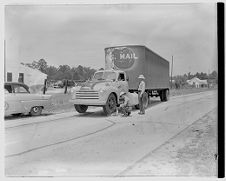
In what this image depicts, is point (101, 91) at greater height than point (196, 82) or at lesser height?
lesser

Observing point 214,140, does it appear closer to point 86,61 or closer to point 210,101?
point 210,101

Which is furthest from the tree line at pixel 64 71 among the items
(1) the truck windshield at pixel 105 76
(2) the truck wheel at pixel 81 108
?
(2) the truck wheel at pixel 81 108

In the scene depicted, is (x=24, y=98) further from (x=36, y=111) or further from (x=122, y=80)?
(x=122, y=80)

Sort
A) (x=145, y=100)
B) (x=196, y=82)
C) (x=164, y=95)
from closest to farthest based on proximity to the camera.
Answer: (x=196, y=82), (x=145, y=100), (x=164, y=95)

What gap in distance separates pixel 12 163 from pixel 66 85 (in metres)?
1.19

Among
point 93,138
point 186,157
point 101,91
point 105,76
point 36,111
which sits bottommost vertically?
point 186,157

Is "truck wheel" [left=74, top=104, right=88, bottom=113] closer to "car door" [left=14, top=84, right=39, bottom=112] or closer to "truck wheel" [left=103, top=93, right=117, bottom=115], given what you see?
"truck wheel" [left=103, top=93, right=117, bottom=115]

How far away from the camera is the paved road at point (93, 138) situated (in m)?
3.79

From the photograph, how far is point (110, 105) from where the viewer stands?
166 inches

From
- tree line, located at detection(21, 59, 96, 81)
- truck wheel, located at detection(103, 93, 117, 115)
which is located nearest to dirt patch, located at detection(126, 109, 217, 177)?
truck wheel, located at detection(103, 93, 117, 115)

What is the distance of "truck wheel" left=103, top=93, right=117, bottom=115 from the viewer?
13.8ft

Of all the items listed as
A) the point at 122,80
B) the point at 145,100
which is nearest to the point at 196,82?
the point at 145,100

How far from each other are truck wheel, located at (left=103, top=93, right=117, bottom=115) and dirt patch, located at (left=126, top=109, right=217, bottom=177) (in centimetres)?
82

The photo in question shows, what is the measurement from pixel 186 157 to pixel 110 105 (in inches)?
47.6
